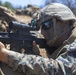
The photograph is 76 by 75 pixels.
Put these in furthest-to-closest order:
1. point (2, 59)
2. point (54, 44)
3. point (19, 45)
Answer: point (54, 44) < point (19, 45) < point (2, 59)

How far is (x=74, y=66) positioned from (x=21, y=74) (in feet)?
2.06

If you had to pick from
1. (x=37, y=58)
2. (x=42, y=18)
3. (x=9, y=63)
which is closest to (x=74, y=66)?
(x=37, y=58)

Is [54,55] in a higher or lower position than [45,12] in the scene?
lower

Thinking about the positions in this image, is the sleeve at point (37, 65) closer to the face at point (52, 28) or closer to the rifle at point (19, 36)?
the rifle at point (19, 36)

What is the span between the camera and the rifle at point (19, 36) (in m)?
4.56

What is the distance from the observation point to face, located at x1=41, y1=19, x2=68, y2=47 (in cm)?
495

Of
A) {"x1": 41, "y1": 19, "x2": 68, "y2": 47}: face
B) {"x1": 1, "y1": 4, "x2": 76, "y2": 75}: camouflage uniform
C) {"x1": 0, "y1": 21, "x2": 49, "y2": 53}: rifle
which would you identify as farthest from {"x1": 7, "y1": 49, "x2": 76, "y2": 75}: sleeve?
{"x1": 41, "y1": 19, "x2": 68, "y2": 47}: face

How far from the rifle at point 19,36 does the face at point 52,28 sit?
0.48 ft

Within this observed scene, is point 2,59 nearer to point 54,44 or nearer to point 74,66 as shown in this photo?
point 74,66

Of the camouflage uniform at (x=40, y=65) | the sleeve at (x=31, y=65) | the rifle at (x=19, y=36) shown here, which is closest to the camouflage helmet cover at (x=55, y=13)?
the rifle at (x=19, y=36)

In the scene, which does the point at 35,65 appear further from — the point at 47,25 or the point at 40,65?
the point at 47,25

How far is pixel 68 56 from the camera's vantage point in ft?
13.6

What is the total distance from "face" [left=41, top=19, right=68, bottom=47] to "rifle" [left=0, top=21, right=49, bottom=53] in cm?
15

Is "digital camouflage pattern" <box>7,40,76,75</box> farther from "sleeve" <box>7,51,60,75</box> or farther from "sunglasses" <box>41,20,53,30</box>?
"sunglasses" <box>41,20,53,30</box>
